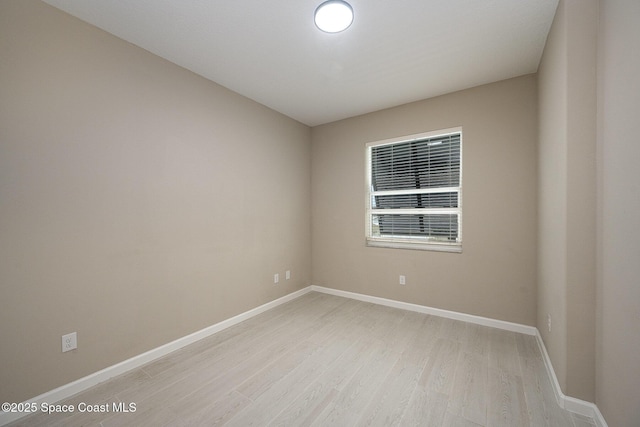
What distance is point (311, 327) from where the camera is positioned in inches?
113

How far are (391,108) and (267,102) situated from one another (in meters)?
1.72

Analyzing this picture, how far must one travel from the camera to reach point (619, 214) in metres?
1.27

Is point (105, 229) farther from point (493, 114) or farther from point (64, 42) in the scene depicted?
point (493, 114)

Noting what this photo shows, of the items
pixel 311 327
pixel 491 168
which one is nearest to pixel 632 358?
pixel 491 168

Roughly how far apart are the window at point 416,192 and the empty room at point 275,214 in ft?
0.09

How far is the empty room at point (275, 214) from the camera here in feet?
5.09

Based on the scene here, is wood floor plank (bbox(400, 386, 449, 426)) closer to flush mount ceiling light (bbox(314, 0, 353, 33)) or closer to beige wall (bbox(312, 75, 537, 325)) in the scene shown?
beige wall (bbox(312, 75, 537, 325))

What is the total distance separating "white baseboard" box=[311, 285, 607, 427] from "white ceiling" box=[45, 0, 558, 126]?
269cm

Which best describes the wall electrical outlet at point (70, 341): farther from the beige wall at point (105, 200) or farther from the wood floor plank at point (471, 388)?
the wood floor plank at point (471, 388)

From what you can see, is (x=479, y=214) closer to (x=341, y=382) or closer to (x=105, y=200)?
(x=341, y=382)

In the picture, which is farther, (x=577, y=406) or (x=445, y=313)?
(x=445, y=313)

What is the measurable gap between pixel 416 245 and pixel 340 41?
2.51 metres

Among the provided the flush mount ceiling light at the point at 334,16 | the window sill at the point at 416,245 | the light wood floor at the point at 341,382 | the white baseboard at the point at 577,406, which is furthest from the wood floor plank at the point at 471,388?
the flush mount ceiling light at the point at 334,16

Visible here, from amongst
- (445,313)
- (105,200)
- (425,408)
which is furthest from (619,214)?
(105,200)
